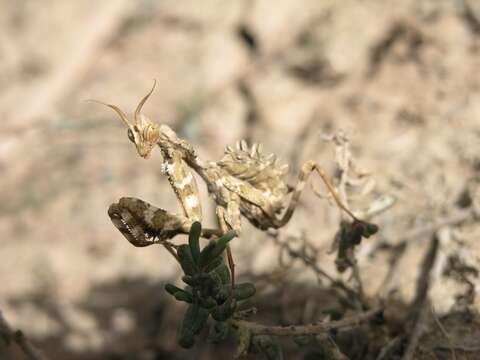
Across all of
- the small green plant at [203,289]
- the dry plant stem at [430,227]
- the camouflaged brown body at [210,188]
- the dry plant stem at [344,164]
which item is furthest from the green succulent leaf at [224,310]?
the dry plant stem at [430,227]

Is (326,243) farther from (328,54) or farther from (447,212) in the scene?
(328,54)

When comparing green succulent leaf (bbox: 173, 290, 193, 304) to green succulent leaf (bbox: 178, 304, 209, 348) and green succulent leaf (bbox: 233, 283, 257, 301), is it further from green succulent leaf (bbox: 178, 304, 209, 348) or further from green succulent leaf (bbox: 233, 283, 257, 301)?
green succulent leaf (bbox: 233, 283, 257, 301)

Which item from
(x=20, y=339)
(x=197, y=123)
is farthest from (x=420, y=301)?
(x=197, y=123)

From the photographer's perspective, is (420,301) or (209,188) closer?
(209,188)

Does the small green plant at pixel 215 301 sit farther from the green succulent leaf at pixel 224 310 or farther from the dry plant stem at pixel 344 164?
the dry plant stem at pixel 344 164

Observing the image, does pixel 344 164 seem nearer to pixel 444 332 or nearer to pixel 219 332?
pixel 444 332

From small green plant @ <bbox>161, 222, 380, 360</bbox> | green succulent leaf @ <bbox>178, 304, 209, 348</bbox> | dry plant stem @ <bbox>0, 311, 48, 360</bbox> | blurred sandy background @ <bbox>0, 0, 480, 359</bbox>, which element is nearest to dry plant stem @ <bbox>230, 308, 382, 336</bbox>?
small green plant @ <bbox>161, 222, 380, 360</bbox>

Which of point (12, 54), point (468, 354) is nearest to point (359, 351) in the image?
point (468, 354)

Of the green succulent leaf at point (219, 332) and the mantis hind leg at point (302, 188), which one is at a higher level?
the mantis hind leg at point (302, 188)
